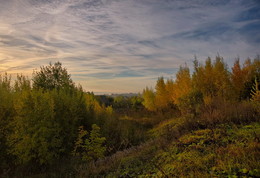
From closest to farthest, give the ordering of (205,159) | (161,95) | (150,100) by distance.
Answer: (205,159)
(161,95)
(150,100)

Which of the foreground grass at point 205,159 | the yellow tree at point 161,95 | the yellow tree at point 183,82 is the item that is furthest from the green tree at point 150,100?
the foreground grass at point 205,159

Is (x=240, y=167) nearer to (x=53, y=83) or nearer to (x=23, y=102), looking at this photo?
(x=23, y=102)

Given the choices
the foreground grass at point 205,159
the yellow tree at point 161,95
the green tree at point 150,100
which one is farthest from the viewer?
the green tree at point 150,100

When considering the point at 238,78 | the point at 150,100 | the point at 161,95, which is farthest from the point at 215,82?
the point at 150,100

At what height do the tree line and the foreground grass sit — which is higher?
the tree line

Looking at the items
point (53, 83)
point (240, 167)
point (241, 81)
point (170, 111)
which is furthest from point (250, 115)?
point (170, 111)

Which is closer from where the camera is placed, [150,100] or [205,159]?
[205,159]

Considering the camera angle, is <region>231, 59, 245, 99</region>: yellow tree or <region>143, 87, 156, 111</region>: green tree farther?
<region>143, 87, 156, 111</region>: green tree

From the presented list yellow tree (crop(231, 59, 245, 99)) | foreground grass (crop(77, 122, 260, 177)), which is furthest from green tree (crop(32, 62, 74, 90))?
yellow tree (crop(231, 59, 245, 99))

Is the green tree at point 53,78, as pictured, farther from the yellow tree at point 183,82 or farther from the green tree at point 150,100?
the green tree at point 150,100

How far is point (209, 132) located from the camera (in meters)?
6.71

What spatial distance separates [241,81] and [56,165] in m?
20.1

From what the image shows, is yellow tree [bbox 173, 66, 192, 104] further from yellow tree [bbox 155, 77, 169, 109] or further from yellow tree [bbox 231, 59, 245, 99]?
yellow tree [bbox 155, 77, 169, 109]

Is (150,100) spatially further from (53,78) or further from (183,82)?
(53,78)
